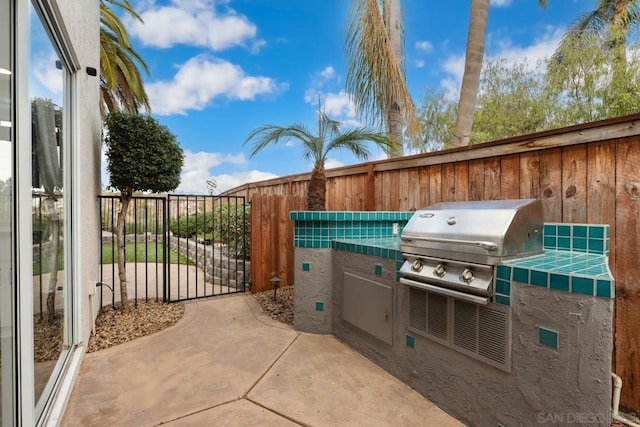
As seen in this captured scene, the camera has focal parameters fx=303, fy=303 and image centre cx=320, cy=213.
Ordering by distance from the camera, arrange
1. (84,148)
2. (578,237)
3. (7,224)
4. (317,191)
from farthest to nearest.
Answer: (317,191), (84,148), (578,237), (7,224)

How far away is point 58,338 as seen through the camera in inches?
84.0

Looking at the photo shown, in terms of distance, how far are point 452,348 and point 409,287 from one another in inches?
18.6

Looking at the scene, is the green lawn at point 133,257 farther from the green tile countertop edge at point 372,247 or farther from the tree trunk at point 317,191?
the green tile countertop edge at point 372,247

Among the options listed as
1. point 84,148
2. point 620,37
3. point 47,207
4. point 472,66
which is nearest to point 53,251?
point 47,207

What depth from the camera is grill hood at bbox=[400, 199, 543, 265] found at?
5.61ft

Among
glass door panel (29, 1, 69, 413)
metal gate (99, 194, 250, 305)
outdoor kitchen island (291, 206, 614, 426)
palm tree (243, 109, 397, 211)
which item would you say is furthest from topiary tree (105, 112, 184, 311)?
outdoor kitchen island (291, 206, 614, 426)

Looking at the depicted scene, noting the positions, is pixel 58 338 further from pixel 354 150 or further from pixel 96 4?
Answer: pixel 96 4

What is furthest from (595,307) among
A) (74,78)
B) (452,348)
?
(74,78)

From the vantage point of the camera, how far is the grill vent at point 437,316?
1931 millimetres

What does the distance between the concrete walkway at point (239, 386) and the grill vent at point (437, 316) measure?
19.1 inches

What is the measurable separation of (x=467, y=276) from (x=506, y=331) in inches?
13.0

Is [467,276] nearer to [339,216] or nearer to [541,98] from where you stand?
[339,216]

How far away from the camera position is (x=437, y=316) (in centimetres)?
198

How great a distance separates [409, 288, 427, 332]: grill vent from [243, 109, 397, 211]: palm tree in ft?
6.15
